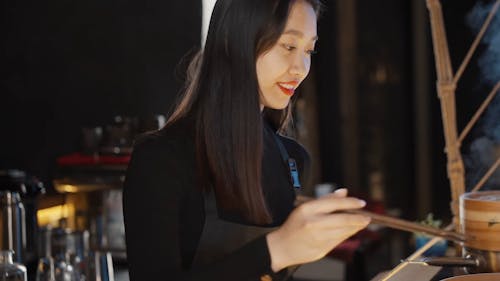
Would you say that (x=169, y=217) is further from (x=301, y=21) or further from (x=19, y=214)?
(x=19, y=214)

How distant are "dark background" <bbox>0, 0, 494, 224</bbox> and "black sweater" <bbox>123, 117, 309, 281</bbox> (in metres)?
0.46

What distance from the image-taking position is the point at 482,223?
1.42 m

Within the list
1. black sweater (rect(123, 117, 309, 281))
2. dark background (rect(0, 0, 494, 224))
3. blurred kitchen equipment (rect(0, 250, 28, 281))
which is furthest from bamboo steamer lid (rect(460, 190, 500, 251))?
blurred kitchen equipment (rect(0, 250, 28, 281))

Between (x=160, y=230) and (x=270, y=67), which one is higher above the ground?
(x=270, y=67)

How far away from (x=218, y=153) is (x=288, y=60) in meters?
0.22

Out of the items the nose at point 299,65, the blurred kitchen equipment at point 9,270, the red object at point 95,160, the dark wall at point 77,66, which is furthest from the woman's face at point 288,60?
the dark wall at point 77,66

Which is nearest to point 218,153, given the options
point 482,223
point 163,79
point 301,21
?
point 301,21

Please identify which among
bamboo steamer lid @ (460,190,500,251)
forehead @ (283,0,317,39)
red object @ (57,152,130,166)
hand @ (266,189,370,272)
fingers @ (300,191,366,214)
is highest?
forehead @ (283,0,317,39)

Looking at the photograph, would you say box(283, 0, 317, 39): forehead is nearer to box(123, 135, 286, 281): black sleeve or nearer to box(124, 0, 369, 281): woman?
box(124, 0, 369, 281): woman

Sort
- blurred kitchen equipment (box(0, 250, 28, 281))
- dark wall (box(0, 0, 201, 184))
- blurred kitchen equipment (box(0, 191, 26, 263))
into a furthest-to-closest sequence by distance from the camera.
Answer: dark wall (box(0, 0, 201, 184)) → blurred kitchen equipment (box(0, 191, 26, 263)) → blurred kitchen equipment (box(0, 250, 28, 281))

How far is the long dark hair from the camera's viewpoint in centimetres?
139

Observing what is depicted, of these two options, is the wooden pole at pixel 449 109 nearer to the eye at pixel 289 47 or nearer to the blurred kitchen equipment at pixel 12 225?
the eye at pixel 289 47

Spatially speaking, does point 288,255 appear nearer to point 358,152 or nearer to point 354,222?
point 354,222

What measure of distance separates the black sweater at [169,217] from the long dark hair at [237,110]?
41 millimetres
